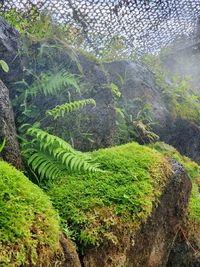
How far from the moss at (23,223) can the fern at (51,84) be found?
83.4 inches

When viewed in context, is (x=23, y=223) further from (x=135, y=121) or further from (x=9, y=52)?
(x=135, y=121)

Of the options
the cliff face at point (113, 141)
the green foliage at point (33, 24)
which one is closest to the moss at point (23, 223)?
the cliff face at point (113, 141)

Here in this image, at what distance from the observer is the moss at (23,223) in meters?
2.02

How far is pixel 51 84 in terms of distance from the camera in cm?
457

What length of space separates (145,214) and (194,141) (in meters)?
4.05

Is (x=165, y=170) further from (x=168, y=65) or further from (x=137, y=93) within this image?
(x=168, y=65)

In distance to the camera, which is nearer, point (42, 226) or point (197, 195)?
point (42, 226)

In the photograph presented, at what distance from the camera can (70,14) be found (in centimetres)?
623

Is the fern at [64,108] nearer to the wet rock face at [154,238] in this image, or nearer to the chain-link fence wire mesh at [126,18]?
the wet rock face at [154,238]

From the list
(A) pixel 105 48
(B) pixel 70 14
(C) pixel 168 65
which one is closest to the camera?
(B) pixel 70 14

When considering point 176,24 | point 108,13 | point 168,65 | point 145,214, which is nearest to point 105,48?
point 108,13

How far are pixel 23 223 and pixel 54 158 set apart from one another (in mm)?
1357

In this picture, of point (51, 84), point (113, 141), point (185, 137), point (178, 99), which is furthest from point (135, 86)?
point (51, 84)

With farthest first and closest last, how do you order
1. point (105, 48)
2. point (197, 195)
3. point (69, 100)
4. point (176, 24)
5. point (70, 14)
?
point (176, 24), point (105, 48), point (70, 14), point (197, 195), point (69, 100)
